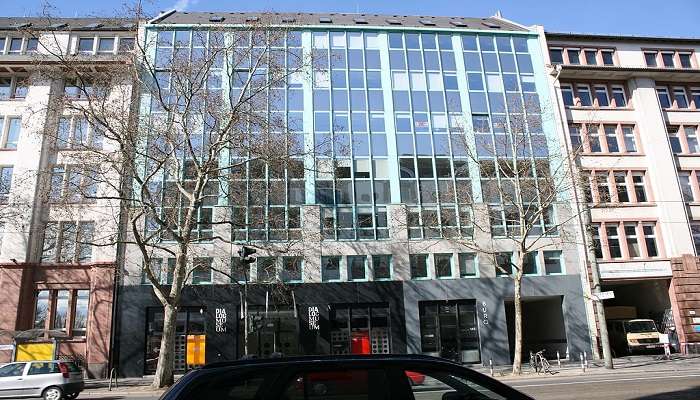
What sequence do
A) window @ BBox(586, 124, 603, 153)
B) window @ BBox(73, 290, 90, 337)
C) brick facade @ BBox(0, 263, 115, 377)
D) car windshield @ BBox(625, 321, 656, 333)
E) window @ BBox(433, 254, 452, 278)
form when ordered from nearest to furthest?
1. brick facade @ BBox(0, 263, 115, 377)
2. window @ BBox(73, 290, 90, 337)
3. car windshield @ BBox(625, 321, 656, 333)
4. window @ BBox(433, 254, 452, 278)
5. window @ BBox(586, 124, 603, 153)

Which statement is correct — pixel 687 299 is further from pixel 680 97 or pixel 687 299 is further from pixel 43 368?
pixel 43 368

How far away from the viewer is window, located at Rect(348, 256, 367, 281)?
92.7 feet

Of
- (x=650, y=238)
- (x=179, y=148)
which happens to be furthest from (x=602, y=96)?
(x=179, y=148)

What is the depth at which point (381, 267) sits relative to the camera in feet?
93.6

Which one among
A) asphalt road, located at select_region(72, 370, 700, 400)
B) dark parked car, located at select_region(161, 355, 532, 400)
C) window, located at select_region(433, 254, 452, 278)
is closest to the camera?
dark parked car, located at select_region(161, 355, 532, 400)

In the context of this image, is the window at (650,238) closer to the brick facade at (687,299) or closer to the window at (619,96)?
the brick facade at (687,299)

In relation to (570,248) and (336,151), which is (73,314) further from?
(570,248)

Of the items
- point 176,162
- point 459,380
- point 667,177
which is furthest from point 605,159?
point 459,380

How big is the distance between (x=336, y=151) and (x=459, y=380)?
→ 26761 mm

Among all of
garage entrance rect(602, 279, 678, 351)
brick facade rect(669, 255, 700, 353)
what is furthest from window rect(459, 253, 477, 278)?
brick facade rect(669, 255, 700, 353)

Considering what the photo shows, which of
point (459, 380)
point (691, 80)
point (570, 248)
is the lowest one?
point (459, 380)

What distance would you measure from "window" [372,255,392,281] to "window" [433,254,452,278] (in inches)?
114

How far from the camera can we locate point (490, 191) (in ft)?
98.0

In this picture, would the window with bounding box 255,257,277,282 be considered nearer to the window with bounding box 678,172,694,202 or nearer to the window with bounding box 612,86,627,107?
the window with bounding box 612,86,627,107
